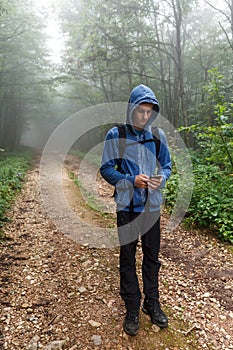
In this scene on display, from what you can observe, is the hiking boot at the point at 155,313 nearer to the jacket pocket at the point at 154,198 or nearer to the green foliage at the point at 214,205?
the jacket pocket at the point at 154,198

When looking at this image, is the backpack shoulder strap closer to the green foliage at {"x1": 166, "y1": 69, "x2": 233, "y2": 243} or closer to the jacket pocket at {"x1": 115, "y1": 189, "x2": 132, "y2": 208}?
the jacket pocket at {"x1": 115, "y1": 189, "x2": 132, "y2": 208}

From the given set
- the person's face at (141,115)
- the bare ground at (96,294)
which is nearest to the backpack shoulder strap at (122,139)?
the person's face at (141,115)

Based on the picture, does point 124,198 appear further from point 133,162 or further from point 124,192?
point 133,162

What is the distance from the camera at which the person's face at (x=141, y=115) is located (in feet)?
7.50

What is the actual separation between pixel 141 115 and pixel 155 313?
198cm

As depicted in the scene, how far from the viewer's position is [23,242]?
165 inches

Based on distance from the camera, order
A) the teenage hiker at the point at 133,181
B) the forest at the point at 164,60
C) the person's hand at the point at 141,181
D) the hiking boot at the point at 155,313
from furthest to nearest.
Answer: the forest at the point at 164,60 < the hiking boot at the point at 155,313 < the teenage hiker at the point at 133,181 < the person's hand at the point at 141,181

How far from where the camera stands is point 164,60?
533 inches

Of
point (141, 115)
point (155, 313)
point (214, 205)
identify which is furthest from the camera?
point (214, 205)

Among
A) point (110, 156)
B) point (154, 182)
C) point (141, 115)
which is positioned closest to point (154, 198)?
point (154, 182)

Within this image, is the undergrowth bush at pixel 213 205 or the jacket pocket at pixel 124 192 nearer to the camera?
the jacket pocket at pixel 124 192

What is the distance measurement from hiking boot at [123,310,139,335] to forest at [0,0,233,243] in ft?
7.61

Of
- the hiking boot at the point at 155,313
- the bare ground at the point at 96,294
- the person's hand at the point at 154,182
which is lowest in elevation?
the bare ground at the point at 96,294

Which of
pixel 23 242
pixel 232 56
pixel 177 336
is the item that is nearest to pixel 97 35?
pixel 232 56
